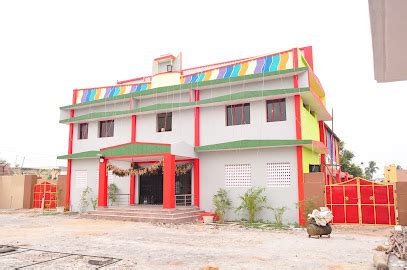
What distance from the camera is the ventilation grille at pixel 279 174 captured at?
1580 cm

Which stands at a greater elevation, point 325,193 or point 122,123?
point 122,123

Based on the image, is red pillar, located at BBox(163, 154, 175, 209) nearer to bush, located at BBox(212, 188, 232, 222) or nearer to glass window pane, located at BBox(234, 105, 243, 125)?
bush, located at BBox(212, 188, 232, 222)

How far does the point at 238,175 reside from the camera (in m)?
17.0

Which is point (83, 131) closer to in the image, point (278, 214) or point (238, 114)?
point (238, 114)

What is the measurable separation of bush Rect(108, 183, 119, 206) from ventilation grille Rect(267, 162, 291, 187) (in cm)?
971

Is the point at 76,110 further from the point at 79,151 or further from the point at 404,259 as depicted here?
the point at 404,259

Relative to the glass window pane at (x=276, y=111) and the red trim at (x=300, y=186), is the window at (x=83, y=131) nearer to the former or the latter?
the glass window pane at (x=276, y=111)

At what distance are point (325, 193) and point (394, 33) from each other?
45.2 feet

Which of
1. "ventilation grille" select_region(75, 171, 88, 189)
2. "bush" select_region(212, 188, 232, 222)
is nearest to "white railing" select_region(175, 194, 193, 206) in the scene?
"bush" select_region(212, 188, 232, 222)

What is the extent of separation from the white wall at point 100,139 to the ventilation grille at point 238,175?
7.11m

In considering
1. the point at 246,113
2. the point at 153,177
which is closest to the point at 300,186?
the point at 246,113

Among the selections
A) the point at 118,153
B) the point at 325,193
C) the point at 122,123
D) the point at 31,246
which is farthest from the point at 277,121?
the point at 31,246

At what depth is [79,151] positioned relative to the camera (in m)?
22.8

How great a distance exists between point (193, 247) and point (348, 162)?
111 feet
